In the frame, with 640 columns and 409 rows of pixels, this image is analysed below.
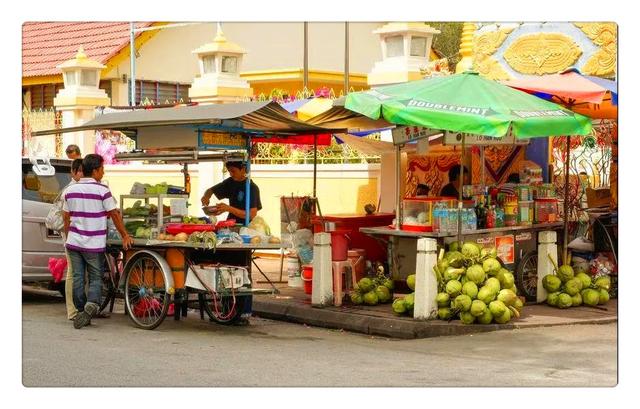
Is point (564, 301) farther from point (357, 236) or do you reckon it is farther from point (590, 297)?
point (357, 236)

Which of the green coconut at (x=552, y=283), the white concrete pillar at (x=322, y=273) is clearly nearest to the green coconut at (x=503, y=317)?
the green coconut at (x=552, y=283)

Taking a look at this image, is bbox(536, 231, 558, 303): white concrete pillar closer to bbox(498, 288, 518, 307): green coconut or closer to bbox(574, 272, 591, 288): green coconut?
bbox(574, 272, 591, 288): green coconut

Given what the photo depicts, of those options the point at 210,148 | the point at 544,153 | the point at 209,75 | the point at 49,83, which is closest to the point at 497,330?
the point at 210,148

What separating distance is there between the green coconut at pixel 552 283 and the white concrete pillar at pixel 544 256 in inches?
4.1

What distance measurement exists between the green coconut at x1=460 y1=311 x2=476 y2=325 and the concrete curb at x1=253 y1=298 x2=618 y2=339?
48mm

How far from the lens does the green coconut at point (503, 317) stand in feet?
34.6

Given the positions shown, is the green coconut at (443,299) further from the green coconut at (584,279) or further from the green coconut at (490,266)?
the green coconut at (584,279)

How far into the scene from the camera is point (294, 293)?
1300 centimetres

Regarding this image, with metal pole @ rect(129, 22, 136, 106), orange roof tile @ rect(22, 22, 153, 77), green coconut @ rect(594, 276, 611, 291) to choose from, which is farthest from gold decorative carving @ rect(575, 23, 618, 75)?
orange roof tile @ rect(22, 22, 153, 77)

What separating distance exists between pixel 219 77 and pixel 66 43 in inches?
353

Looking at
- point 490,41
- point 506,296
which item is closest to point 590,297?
point 506,296

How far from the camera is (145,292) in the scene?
1070 cm

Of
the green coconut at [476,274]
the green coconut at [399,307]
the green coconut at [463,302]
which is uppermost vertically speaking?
the green coconut at [476,274]

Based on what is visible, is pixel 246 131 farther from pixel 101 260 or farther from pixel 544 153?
pixel 544 153
